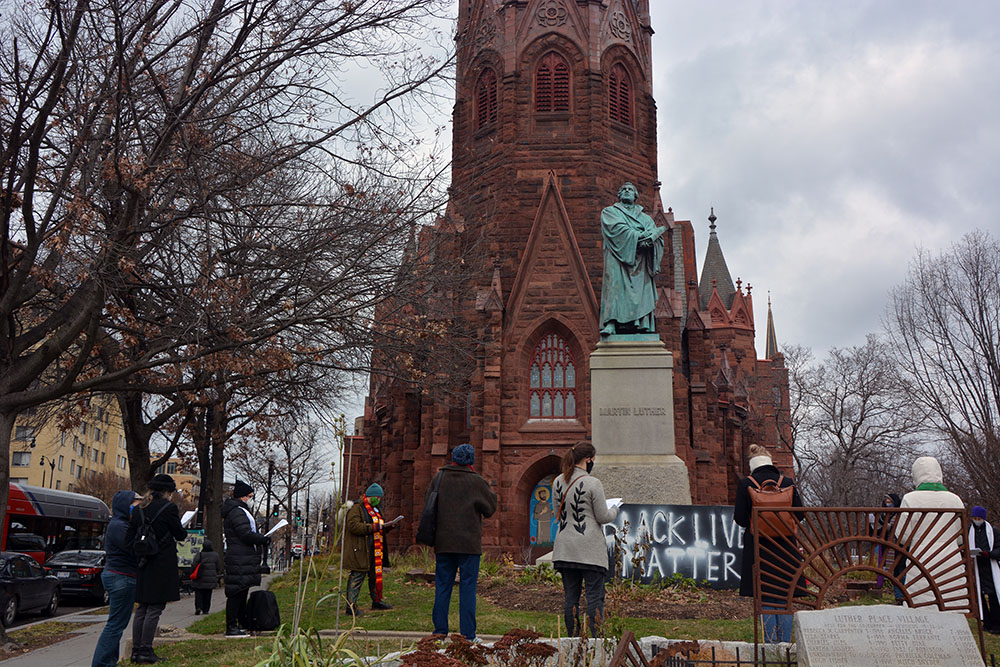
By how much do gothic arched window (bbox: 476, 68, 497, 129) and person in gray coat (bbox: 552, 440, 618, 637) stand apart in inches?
1027

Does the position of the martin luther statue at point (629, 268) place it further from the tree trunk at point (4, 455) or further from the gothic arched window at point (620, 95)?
the gothic arched window at point (620, 95)

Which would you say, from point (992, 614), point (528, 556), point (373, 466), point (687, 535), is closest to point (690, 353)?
point (528, 556)

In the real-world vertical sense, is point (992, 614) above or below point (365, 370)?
below

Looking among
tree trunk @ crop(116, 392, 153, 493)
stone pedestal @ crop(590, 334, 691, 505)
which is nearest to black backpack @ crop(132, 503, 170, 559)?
stone pedestal @ crop(590, 334, 691, 505)

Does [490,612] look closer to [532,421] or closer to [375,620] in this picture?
[375,620]

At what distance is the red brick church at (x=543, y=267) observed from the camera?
2828 centimetres

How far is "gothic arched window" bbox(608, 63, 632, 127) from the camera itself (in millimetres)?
32469

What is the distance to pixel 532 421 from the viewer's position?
2858cm

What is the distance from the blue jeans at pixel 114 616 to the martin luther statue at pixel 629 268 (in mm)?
8209

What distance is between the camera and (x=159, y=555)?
8.73 metres

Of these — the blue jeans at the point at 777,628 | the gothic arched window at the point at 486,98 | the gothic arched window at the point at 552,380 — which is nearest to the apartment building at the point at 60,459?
the gothic arched window at the point at 486,98

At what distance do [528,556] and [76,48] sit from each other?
17.3 metres

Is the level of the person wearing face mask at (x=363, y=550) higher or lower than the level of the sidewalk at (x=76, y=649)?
higher

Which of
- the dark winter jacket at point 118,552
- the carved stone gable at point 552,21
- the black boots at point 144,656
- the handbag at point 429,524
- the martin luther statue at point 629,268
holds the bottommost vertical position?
the black boots at point 144,656
